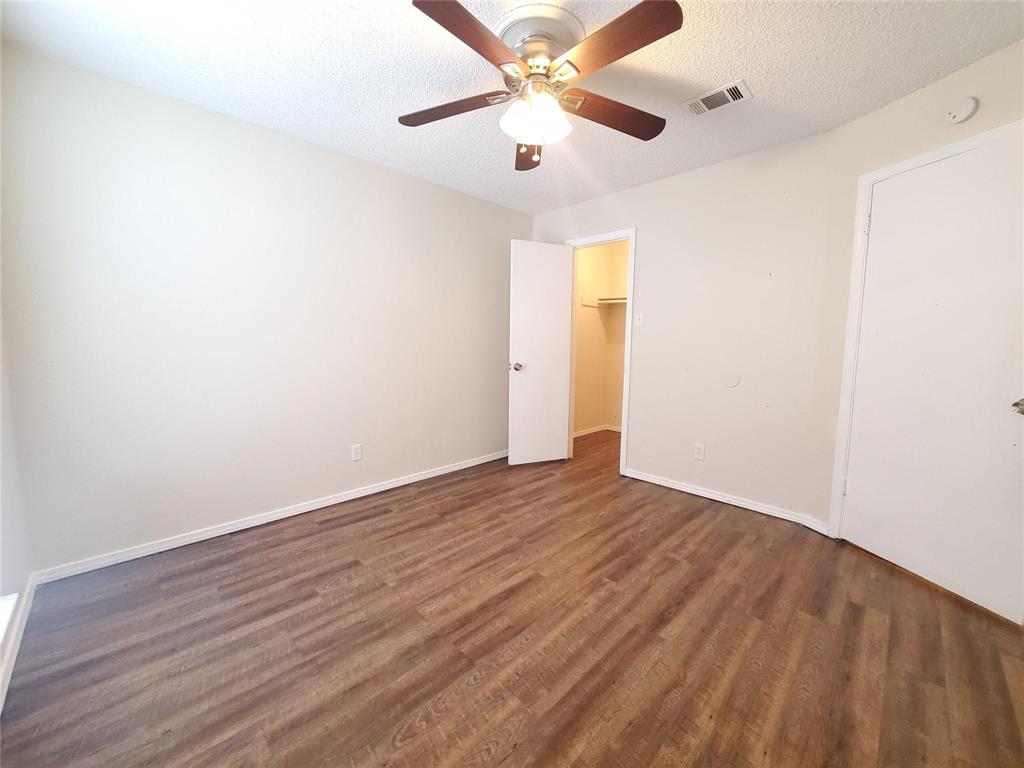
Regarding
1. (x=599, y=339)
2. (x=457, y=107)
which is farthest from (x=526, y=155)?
(x=599, y=339)

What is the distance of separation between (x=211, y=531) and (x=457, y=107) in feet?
8.74

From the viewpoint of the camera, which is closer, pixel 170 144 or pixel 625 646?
pixel 625 646

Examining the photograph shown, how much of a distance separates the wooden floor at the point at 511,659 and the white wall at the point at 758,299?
67 cm

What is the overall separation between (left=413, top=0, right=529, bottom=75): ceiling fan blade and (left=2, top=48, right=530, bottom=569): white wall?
5.64 ft

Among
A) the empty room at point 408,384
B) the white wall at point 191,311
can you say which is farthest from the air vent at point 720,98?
the white wall at point 191,311

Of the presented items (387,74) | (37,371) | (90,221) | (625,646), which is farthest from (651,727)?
(90,221)

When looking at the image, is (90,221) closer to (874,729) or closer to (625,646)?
(625,646)

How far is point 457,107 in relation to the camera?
5.45 feet

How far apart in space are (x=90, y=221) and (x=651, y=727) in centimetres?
319

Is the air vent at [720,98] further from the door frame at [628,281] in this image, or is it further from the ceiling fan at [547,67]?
the door frame at [628,281]

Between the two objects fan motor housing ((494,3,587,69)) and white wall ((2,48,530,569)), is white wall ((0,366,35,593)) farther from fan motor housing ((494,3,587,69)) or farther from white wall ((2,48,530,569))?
fan motor housing ((494,3,587,69))

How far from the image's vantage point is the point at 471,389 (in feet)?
11.9

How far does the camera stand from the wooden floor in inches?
45.5

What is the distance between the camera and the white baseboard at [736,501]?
8.13 feet
